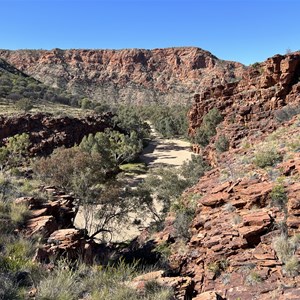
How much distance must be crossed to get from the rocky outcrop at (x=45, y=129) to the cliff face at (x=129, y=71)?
6979 cm

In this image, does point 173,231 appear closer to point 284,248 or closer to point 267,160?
point 267,160

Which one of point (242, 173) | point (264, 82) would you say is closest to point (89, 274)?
point (242, 173)

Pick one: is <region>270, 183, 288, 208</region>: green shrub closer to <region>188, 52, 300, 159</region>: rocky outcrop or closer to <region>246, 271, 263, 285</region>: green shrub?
<region>246, 271, 263, 285</region>: green shrub

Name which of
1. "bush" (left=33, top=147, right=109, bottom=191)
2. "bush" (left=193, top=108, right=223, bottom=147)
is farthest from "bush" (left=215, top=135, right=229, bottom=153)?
"bush" (left=193, top=108, right=223, bottom=147)

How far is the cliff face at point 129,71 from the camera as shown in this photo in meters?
121

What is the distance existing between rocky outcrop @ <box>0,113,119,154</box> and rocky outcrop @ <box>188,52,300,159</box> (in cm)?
1830

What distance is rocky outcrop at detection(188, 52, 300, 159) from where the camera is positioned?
3228 cm

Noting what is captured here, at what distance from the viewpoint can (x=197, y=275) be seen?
30.5 feet

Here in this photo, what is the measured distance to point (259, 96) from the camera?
39.8 metres

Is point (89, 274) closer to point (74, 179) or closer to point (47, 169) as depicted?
point (74, 179)

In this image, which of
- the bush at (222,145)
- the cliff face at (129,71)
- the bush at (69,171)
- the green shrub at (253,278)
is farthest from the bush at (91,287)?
the cliff face at (129,71)

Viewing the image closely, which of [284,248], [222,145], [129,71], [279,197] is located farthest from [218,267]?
[129,71]

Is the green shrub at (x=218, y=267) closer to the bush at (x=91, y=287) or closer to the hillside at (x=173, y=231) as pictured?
the hillside at (x=173, y=231)

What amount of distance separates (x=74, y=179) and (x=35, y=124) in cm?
3047
